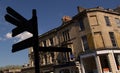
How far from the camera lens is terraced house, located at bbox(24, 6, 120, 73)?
87.3 ft

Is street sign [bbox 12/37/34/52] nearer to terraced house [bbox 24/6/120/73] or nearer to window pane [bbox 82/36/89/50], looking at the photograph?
terraced house [bbox 24/6/120/73]

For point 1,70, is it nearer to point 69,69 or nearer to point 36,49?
point 69,69

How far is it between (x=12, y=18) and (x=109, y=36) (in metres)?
26.3

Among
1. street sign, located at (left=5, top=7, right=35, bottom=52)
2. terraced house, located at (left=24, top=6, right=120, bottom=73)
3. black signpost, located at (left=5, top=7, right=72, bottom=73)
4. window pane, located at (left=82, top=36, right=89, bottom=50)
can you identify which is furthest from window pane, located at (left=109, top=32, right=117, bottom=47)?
street sign, located at (left=5, top=7, right=35, bottom=52)

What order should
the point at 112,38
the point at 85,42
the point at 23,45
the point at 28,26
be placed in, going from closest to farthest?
1. the point at 28,26
2. the point at 23,45
3. the point at 112,38
4. the point at 85,42

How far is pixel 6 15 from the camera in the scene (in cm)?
332

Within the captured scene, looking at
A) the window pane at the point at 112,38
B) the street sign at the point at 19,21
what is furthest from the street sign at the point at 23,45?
the window pane at the point at 112,38

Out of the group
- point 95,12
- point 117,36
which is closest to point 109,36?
point 117,36

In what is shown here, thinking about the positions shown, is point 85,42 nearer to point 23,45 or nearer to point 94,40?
point 94,40

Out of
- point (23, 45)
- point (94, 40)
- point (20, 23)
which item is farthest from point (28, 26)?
point (94, 40)

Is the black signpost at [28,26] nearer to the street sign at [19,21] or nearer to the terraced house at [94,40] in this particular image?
the street sign at [19,21]

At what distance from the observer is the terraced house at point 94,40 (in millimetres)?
26609

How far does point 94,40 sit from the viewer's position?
27.1m

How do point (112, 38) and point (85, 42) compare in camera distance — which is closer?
point (112, 38)
